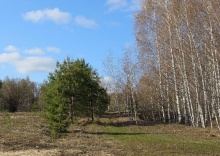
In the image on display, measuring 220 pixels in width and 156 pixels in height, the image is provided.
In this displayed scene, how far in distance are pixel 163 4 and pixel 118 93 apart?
2150 cm

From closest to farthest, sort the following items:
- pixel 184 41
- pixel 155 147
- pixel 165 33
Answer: pixel 155 147 → pixel 184 41 → pixel 165 33

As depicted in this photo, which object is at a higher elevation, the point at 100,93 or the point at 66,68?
the point at 66,68

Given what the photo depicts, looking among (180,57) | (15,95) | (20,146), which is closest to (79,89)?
(180,57)

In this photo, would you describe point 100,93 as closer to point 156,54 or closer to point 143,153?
point 156,54

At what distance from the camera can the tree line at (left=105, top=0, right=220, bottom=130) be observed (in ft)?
74.4

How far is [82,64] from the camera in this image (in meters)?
33.2

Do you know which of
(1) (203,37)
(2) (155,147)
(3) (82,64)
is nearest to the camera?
(2) (155,147)

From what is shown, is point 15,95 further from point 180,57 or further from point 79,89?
point 180,57

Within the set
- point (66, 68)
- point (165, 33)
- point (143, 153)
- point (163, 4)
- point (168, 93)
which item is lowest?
point (143, 153)

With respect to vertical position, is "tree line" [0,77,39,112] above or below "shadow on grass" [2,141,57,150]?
above

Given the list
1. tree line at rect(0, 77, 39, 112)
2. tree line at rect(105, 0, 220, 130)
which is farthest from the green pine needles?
tree line at rect(0, 77, 39, 112)

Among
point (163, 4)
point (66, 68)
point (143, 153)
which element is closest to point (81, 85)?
point (66, 68)

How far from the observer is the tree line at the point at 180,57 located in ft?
74.4

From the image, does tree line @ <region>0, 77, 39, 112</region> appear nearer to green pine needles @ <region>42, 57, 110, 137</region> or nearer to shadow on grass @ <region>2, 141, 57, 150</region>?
green pine needles @ <region>42, 57, 110, 137</region>
